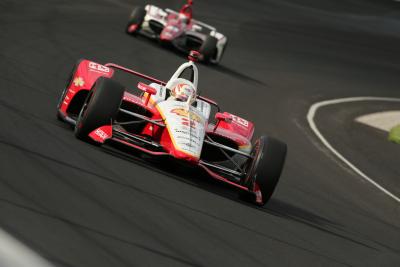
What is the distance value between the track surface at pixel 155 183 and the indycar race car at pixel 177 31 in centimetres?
35

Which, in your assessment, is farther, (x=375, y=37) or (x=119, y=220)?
(x=375, y=37)

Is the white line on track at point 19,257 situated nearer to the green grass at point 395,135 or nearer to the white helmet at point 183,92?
the white helmet at point 183,92

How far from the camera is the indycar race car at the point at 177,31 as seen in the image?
21.1m

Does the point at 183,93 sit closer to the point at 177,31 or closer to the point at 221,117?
the point at 221,117

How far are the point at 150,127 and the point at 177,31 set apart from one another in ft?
38.5

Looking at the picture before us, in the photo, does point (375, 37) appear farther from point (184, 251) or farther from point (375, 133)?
point (184, 251)

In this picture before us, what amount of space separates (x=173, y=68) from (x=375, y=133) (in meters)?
4.31

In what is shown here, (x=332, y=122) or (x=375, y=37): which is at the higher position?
(x=375, y=37)

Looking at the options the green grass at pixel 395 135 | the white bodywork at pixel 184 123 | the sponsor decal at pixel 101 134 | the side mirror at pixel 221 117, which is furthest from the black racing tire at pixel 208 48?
the sponsor decal at pixel 101 134

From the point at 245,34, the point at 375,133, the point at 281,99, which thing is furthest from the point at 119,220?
the point at 245,34

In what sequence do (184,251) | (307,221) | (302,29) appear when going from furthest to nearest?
(302,29), (307,221), (184,251)

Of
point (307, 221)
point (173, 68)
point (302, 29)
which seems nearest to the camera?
point (307, 221)

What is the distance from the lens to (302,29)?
30.8 meters

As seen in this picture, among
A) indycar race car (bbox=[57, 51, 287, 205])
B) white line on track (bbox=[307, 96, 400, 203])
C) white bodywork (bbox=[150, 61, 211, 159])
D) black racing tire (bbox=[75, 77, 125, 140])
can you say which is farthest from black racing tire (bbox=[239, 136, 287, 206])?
white line on track (bbox=[307, 96, 400, 203])
